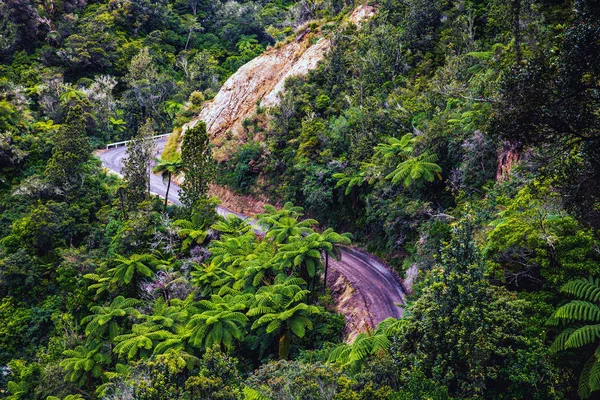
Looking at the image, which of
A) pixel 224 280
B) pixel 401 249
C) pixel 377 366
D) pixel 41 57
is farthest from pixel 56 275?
pixel 41 57

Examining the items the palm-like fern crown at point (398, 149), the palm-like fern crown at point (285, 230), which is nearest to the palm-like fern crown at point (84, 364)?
the palm-like fern crown at point (285, 230)

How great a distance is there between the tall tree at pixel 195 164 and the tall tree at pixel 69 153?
911cm

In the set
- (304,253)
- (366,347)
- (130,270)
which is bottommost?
(130,270)

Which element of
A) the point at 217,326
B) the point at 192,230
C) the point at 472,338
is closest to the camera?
the point at 472,338

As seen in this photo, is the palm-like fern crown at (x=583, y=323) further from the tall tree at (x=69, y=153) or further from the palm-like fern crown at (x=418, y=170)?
the tall tree at (x=69, y=153)

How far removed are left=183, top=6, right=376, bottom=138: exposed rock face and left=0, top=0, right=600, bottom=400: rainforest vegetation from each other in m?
1.75

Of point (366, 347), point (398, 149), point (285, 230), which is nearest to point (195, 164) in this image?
point (285, 230)

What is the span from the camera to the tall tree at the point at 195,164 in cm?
2808

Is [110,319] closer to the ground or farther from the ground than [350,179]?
closer to the ground

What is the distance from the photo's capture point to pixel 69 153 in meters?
32.0

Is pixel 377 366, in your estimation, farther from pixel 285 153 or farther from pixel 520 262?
pixel 285 153

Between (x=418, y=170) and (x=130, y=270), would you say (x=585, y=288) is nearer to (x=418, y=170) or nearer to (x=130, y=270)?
(x=418, y=170)

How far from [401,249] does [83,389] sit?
662 inches

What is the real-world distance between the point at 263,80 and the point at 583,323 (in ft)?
126
